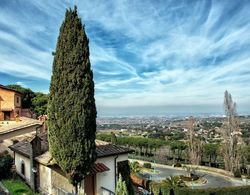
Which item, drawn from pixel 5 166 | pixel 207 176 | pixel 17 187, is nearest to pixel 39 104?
pixel 207 176

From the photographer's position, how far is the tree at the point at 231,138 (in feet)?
136

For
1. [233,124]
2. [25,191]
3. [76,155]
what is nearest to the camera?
[76,155]

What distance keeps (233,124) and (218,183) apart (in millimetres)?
10341

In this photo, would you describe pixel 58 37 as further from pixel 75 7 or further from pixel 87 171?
pixel 87 171

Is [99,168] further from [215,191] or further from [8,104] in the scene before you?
[8,104]

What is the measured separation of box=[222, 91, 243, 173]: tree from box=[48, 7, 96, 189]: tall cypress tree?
107ft

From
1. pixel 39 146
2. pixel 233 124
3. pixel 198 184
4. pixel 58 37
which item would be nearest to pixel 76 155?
pixel 39 146

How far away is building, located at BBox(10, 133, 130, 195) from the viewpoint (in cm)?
1498

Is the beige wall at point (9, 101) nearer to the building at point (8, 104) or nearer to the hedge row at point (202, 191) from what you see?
the building at point (8, 104)

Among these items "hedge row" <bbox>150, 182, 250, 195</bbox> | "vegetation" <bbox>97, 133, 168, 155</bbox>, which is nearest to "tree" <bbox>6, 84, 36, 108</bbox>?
"vegetation" <bbox>97, 133, 168, 155</bbox>

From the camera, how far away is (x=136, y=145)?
63.6m

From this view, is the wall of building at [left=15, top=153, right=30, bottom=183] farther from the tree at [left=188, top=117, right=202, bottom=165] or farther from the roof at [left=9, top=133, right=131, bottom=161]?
the tree at [left=188, top=117, right=202, bottom=165]

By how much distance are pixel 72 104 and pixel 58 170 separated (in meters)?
3.93

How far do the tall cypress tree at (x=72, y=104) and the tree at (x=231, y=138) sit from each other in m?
32.7
